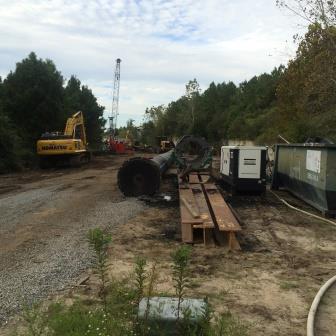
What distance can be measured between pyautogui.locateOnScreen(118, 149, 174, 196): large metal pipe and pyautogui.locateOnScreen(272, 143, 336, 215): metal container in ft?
13.0

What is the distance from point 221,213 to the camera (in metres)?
10.3

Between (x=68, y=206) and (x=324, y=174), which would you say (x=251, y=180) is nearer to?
(x=324, y=174)

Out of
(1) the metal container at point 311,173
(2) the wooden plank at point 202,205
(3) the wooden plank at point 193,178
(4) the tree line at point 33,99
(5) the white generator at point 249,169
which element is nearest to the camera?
(2) the wooden plank at point 202,205

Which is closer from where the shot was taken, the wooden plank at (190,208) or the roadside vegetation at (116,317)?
the roadside vegetation at (116,317)

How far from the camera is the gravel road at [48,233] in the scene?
645 centimetres

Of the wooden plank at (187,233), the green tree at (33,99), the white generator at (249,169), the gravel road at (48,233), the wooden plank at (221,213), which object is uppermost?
the green tree at (33,99)

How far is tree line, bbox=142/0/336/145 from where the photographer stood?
70.1ft

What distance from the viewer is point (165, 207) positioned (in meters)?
13.2

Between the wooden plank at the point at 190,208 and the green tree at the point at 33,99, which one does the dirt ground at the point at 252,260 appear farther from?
the green tree at the point at 33,99

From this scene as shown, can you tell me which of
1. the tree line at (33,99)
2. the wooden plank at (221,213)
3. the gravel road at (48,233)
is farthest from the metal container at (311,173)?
the tree line at (33,99)

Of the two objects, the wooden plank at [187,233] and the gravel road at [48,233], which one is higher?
the wooden plank at [187,233]

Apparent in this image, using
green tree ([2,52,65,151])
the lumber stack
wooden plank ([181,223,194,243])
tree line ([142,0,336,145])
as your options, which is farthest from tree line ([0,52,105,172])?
wooden plank ([181,223,194,243])

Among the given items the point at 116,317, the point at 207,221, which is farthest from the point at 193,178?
the point at 116,317

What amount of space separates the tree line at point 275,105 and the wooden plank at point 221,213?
33.7ft
